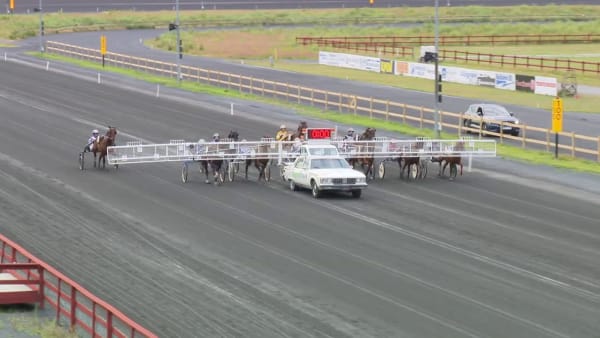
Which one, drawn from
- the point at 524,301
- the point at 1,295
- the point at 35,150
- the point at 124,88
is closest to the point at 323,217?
the point at 524,301

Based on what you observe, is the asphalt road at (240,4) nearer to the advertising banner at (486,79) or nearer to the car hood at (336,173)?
the advertising banner at (486,79)

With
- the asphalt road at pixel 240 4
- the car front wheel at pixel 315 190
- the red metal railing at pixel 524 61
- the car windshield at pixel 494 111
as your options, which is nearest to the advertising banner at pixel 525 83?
the red metal railing at pixel 524 61

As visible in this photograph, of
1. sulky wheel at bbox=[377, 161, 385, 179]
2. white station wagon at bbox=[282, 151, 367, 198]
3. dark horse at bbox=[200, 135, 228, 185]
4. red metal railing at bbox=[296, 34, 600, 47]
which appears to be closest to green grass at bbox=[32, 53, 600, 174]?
sulky wheel at bbox=[377, 161, 385, 179]

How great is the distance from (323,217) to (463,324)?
1126cm

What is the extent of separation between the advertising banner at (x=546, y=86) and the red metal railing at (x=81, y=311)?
50.4m

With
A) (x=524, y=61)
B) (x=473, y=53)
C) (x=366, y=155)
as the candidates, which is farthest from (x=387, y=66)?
(x=366, y=155)

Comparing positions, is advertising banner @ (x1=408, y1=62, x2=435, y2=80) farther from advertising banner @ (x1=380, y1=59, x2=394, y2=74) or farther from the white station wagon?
the white station wagon

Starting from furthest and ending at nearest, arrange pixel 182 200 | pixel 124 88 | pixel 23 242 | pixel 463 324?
pixel 124 88 < pixel 182 200 < pixel 23 242 < pixel 463 324

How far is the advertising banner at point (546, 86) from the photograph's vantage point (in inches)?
2835

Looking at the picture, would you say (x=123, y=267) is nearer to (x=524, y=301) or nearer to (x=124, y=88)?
(x=524, y=301)

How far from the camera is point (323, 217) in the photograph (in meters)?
34.0

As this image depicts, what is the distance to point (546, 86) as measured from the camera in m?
72.8

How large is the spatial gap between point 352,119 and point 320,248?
31.0 meters

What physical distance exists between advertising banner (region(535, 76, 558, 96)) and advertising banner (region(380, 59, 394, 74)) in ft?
49.8
